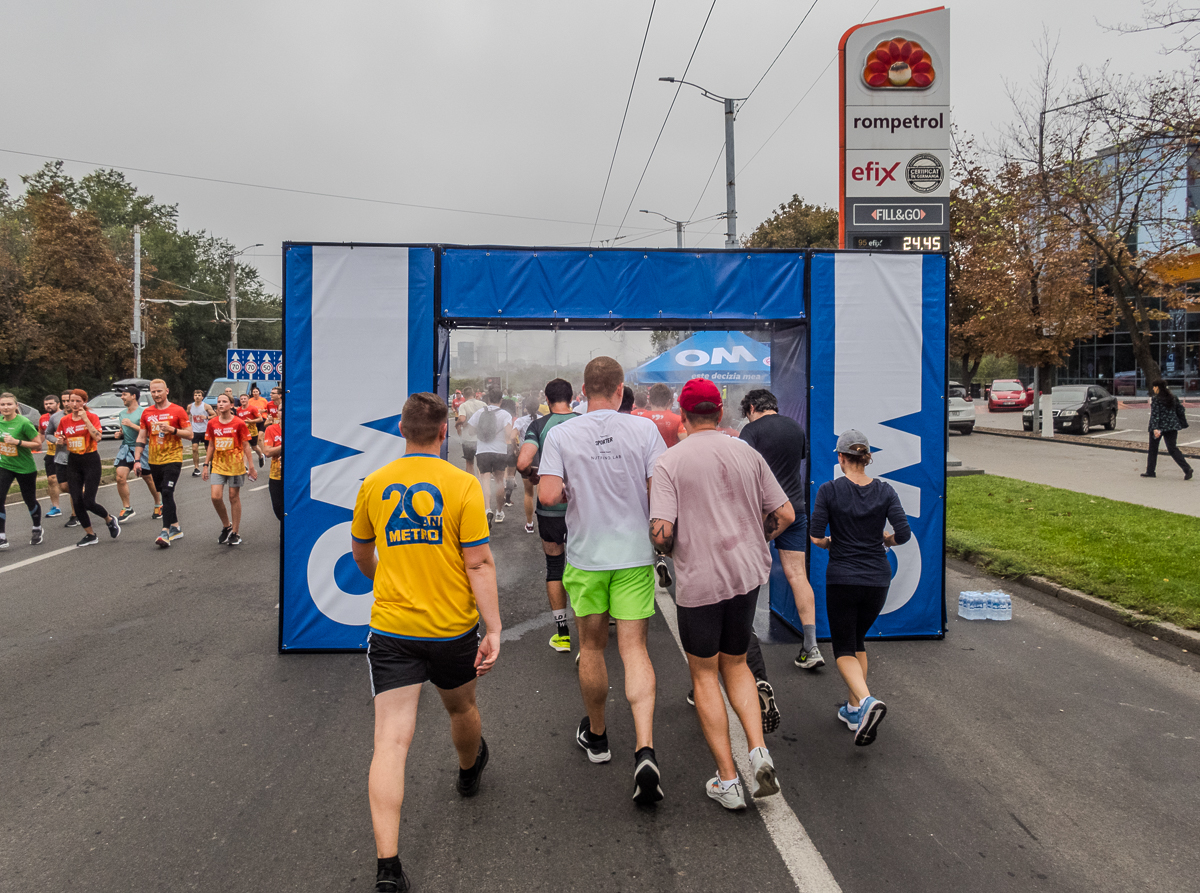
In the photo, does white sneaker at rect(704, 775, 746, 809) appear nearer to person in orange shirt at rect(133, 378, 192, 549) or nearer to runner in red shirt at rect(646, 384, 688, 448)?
runner in red shirt at rect(646, 384, 688, 448)

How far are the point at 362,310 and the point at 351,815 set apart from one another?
3568 mm

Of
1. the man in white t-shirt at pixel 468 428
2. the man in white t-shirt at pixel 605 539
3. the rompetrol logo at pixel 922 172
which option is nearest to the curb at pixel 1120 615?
Result: the man in white t-shirt at pixel 605 539

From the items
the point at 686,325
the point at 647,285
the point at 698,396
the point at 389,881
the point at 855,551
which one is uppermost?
the point at 647,285

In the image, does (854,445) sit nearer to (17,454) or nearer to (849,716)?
(849,716)

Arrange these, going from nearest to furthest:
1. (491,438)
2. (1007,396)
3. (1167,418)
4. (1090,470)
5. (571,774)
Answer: (571,774) < (491,438) < (1167,418) < (1090,470) < (1007,396)

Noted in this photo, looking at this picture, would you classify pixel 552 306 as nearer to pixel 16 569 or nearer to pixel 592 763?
pixel 592 763

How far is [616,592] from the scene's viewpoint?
390 cm

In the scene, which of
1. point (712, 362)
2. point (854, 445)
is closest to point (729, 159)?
point (712, 362)

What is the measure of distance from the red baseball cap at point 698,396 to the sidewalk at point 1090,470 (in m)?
9.85

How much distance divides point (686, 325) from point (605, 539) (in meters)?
3.04

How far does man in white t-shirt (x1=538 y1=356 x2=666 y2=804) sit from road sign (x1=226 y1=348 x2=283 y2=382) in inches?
1268

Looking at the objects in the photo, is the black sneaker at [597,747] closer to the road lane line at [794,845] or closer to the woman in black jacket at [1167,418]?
the road lane line at [794,845]

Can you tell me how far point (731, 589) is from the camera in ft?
11.9

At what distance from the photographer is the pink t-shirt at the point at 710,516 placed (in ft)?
11.9
